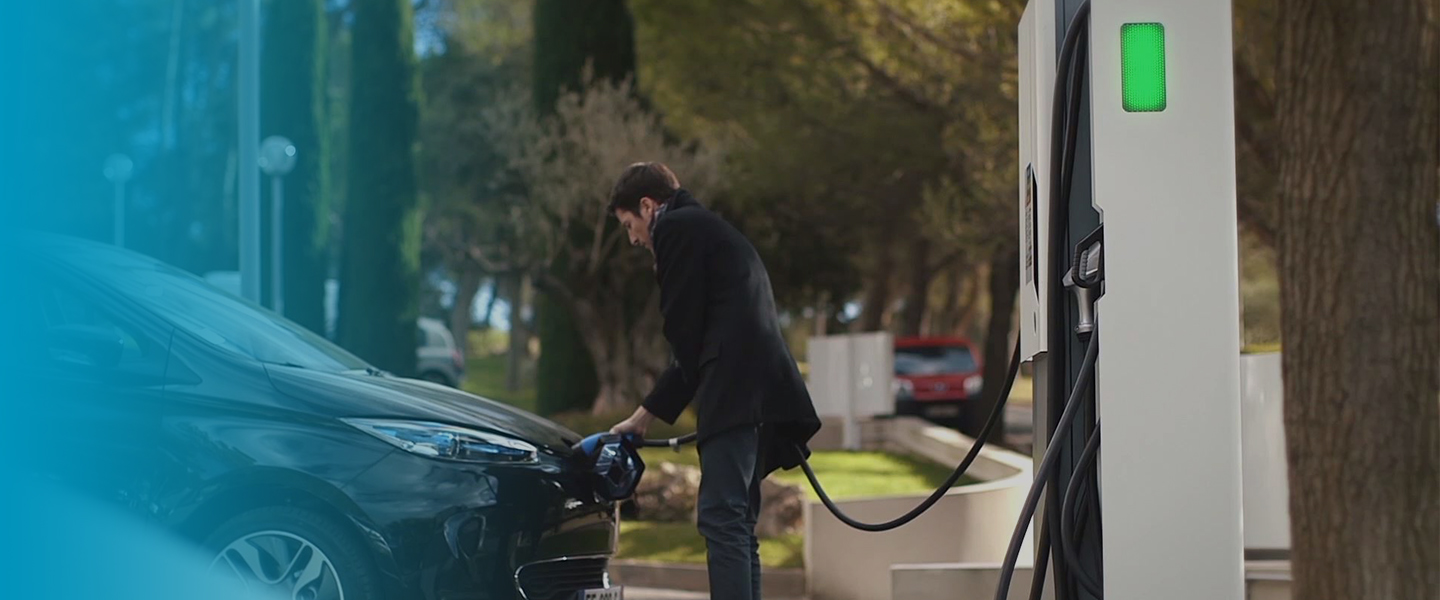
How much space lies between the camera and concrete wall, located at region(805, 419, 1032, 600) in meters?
8.05

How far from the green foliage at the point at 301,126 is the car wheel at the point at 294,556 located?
27.5 meters

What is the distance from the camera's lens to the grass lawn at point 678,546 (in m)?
9.81

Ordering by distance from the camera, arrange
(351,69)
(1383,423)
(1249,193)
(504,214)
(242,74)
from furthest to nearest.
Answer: (351,69), (504,214), (1249,193), (242,74), (1383,423)

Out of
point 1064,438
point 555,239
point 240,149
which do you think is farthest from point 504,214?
point 1064,438

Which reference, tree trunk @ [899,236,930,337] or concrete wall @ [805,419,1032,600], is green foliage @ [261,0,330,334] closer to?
tree trunk @ [899,236,930,337]

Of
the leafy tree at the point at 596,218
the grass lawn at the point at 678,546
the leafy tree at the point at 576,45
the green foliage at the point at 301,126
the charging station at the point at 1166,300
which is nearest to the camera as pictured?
the charging station at the point at 1166,300

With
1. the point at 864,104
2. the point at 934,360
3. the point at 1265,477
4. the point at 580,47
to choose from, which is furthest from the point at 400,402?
the point at 934,360

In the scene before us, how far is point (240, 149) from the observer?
14.3 m

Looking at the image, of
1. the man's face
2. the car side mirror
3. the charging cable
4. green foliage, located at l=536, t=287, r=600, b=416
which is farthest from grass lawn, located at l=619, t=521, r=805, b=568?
green foliage, located at l=536, t=287, r=600, b=416

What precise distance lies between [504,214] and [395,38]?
5.02 metres

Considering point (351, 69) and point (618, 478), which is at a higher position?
point (351, 69)

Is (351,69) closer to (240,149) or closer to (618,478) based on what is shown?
(240,149)

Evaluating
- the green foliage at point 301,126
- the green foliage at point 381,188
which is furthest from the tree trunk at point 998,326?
the green foliage at point 301,126

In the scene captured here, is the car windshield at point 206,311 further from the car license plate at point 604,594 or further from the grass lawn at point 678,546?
the grass lawn at point 678,546
